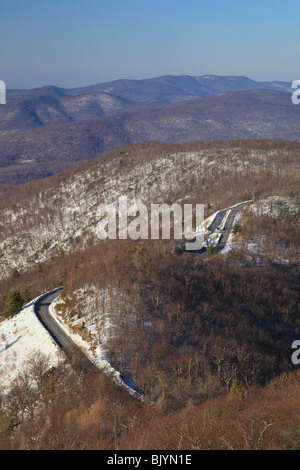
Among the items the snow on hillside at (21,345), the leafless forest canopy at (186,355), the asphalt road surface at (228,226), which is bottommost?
the snow on hillside at (21,345)

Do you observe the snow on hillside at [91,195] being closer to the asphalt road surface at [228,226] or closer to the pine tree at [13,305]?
the asphalt road surface at [228,226]

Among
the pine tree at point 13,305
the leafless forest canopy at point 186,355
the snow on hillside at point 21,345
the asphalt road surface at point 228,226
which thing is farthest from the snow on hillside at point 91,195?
the snow on hillside at point 21,345

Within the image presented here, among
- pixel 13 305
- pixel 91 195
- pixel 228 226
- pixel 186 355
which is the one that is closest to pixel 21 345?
pixel 13 305

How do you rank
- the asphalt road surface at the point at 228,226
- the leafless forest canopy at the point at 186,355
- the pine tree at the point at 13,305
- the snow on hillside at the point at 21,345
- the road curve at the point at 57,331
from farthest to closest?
the asphalt road surface at the point at 228,226, the pine tree at the point at 13,305, the snow on hillside at the point at 21,345, the road curve at the point at 57,331, the leafless forest canopy at the point at 186,355

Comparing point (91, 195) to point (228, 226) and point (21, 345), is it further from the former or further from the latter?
point (21, 345)

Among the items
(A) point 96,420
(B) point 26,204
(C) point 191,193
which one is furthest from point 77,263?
(B) point 26,204

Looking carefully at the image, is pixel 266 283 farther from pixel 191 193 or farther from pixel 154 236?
pixel 191 193

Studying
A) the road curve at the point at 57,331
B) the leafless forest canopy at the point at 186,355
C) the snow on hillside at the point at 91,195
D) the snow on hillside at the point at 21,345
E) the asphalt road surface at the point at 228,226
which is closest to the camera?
the leafless forest canopy at the point at 186,355

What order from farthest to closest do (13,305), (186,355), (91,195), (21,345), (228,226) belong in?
(91,195)
(228,226)
(13,305)
(21,345)
(186,355)

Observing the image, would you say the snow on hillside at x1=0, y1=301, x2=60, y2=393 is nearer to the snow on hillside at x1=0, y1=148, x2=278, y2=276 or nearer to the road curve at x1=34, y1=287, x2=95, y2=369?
the road curve at x1=34, y1=287, x2=95, y2=369
